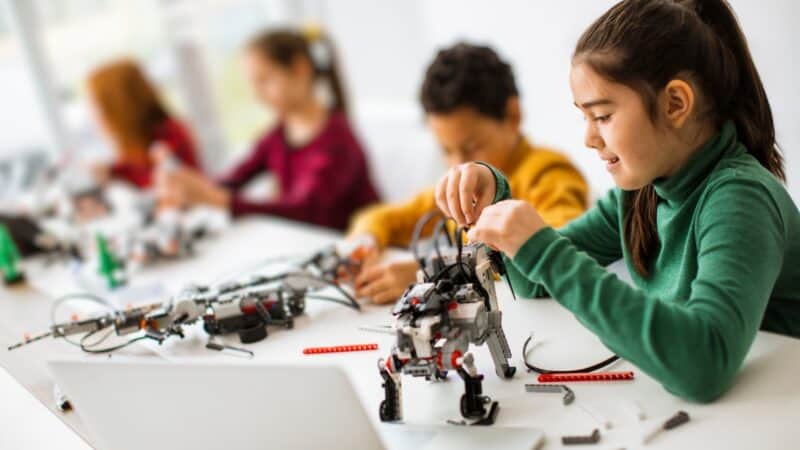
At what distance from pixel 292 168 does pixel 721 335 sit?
213 centimetres

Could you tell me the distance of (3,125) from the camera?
327 cm

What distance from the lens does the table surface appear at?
923mm

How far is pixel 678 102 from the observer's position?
1.06 meters

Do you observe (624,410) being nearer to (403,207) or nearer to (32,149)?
(403,207)

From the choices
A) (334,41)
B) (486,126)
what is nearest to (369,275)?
(486,126)

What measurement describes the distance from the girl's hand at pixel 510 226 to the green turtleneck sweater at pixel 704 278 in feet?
0.04

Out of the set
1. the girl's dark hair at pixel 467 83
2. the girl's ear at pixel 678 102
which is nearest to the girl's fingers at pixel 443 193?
the girl's ear at pixel 678 102

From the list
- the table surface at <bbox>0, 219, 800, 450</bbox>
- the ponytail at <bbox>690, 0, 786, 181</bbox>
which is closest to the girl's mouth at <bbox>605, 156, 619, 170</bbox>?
the ponytail at <bbox>690, 0, 786, 181</bbox>

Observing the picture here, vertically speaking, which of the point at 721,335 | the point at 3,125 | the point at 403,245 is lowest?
the point at 403,245

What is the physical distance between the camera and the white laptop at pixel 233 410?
0.96 metres

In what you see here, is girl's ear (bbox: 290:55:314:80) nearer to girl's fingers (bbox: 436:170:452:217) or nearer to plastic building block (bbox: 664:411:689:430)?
girl's fingers (bbox: 436:170:452:217)

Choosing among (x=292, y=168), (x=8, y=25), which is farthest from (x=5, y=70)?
(x=292, y=168)

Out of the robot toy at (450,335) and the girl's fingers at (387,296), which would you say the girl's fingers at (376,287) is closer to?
the girl's fingers at (387,296)

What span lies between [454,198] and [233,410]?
0.46 meters
